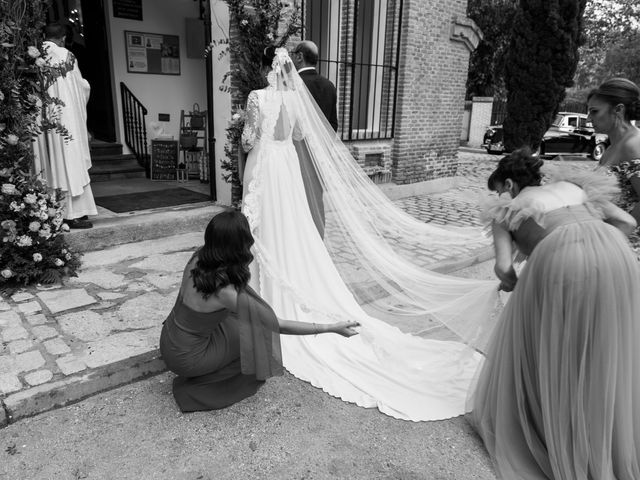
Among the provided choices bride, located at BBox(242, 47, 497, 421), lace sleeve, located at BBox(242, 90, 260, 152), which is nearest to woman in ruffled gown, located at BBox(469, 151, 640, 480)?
bride, located at BBox(242, 47, 497, 421)

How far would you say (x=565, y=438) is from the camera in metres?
2.38

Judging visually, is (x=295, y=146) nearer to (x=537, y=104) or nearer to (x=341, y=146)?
(x=341, y=146)

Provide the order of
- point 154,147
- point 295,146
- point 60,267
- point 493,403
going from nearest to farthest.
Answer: point 493,403, point 295,146, point 60,267, point 154,147

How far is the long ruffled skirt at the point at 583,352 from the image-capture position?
229 cm

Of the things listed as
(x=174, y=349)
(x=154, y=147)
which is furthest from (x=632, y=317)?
(x=154, y=147)

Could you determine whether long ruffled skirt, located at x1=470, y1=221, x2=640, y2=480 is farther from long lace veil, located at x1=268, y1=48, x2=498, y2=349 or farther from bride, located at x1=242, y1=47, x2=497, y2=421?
long lace veil, located at x1=268, y1=48, x2=498, y2=349

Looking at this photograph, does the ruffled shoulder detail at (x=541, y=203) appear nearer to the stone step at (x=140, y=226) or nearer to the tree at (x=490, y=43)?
the stone step at (x=140, y=226)

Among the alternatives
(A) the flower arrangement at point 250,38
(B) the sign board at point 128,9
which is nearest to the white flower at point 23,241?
(A) the flower arrangement at point 250,38

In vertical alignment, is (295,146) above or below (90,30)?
below

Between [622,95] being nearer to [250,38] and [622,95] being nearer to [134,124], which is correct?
[250,38]

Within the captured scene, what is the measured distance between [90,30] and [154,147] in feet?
7.90

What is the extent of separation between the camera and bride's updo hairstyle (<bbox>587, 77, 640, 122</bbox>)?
2943 millimetres

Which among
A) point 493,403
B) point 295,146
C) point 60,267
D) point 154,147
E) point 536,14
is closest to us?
point 493,403

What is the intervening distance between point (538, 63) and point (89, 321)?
49.8ft
